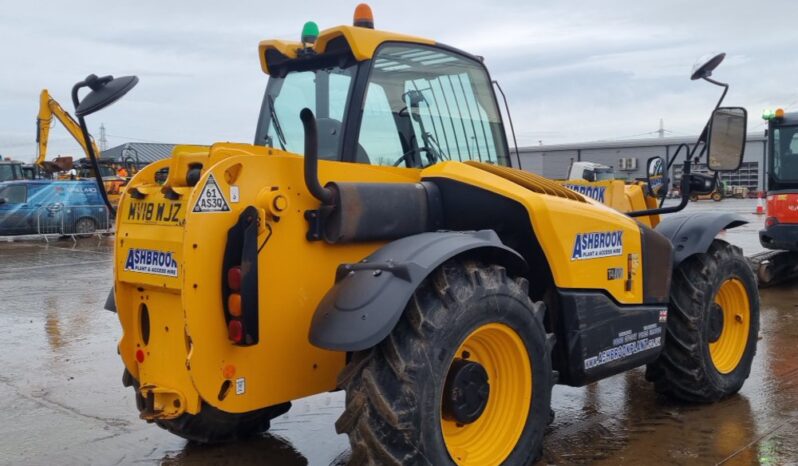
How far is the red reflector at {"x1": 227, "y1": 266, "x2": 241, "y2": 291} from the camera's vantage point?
10.6 ft

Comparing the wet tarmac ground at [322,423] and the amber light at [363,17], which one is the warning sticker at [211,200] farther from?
the wet tarmac ground at [322,423]

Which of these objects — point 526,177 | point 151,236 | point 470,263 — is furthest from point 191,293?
point 526,177

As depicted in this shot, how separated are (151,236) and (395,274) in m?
1.22

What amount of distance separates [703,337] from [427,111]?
97.5 inches

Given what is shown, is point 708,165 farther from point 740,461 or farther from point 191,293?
point 191,293

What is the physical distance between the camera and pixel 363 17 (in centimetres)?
424

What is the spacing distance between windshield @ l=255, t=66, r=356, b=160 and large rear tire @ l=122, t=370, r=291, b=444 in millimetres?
1577

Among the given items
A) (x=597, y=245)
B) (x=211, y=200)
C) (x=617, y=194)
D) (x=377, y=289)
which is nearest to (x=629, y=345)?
(x=597, y=245)

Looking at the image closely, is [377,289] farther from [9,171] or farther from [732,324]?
[9,171]

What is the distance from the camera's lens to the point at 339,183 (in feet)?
11.6

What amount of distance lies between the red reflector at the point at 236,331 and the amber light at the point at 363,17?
1907 millimetres

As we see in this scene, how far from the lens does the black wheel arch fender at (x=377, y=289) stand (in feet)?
10.3

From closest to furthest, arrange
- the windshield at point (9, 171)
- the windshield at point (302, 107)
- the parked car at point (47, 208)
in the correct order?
the windshield at point (302, 107), the parked car at point (47, 208), the windshield at point (9, 171)

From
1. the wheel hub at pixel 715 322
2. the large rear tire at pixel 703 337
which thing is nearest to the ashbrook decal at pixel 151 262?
the large rear tire at pixel 703 337
